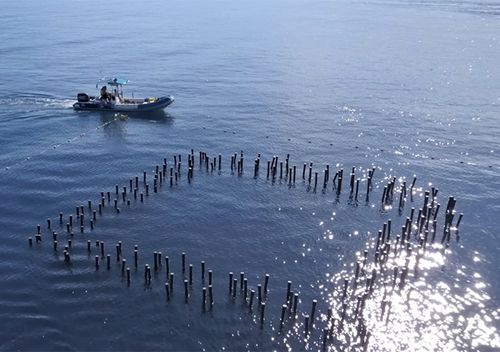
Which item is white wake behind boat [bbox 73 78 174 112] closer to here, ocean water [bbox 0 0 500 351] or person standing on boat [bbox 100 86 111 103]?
person standing on boat [bbox 100 86 111 103]

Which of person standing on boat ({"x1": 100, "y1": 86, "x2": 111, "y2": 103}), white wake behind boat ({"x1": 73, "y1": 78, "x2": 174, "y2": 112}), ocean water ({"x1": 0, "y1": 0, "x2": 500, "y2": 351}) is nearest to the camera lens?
ocean water ({"x1": 0, "y1": 0, "x2": 500, "y2": 351})

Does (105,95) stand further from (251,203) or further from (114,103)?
(251,203)

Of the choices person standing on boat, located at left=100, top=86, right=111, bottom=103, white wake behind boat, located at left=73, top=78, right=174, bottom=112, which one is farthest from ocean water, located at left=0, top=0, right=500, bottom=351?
person standing on boat, located at left=100, top=86, right=111, bottom=103

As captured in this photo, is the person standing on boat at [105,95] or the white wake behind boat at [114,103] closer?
the white wake behind boat at [114,103]

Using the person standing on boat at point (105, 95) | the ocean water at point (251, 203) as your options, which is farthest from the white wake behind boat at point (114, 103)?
the ocean water at point (251, 203)

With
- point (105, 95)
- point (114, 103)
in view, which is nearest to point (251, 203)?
point (114, 103)

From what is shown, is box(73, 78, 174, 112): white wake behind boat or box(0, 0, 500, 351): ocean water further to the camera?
box(73, 78, 174, 112): white wake behind boat

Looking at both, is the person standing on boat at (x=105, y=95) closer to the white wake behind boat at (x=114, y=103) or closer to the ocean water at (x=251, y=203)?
the white wake behind boat at (x=114, y=103)

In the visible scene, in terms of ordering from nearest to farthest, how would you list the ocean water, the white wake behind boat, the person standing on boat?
the ocean water < the white wake behind boat < the person standing on boat
